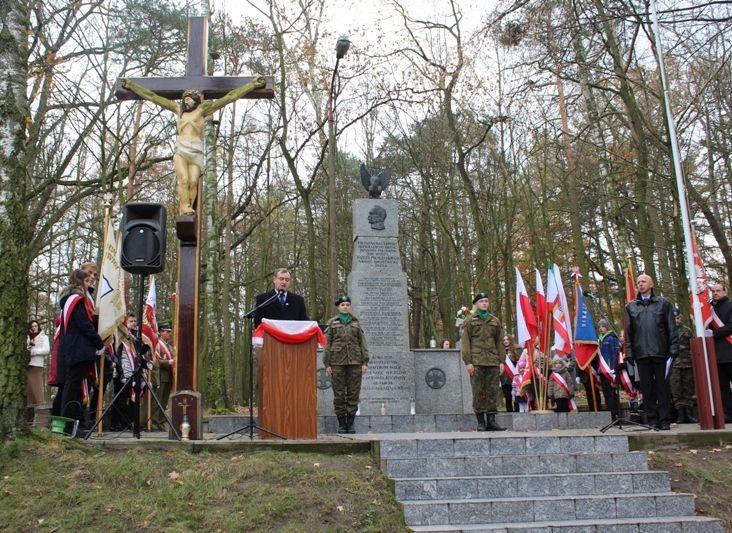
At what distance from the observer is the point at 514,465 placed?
715 centimetres

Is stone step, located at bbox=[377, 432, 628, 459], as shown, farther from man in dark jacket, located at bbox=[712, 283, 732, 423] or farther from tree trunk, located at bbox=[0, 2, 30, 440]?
tree trunk, located at bbox=[0, 2, 30, 440]

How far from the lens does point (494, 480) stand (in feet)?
22.0

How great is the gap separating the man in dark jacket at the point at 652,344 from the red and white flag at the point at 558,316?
1.64m

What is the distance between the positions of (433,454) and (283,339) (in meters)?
2.10

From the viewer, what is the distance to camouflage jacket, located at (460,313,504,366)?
9.41 m

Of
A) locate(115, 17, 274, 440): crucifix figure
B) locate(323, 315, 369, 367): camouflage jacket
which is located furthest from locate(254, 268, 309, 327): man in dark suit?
locate(115, 17, 274, 440): crucifix figure

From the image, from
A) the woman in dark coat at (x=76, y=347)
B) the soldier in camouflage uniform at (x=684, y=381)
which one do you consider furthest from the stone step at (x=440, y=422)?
the woman in dark coat at (x=76, y=347)

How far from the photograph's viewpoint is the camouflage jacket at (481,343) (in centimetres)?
941

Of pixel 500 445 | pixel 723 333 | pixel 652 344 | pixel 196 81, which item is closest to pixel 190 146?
pixel 196 81

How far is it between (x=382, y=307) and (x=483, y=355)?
4.03 metres

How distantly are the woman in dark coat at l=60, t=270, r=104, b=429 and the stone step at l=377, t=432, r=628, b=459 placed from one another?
12.0ft

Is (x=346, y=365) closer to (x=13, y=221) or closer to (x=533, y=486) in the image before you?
(x=533, y=486)

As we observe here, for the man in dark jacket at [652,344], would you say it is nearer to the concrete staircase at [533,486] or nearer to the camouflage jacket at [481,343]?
the concrete staircase at [533,486]

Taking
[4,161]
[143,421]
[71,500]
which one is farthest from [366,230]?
[71,500]
